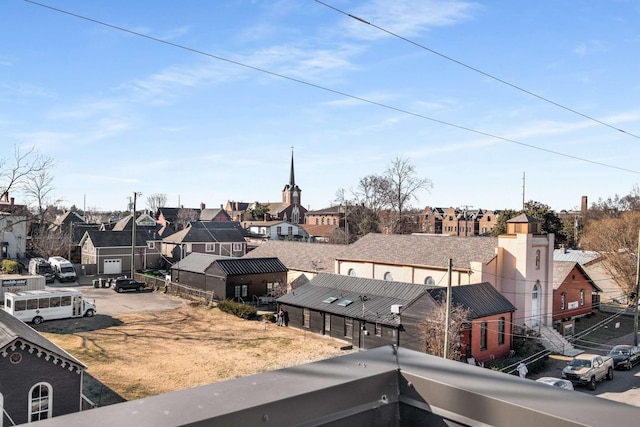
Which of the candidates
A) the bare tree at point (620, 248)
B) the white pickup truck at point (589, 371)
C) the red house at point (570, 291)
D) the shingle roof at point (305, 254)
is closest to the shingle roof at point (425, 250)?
the shingle roof at point (305, 254)

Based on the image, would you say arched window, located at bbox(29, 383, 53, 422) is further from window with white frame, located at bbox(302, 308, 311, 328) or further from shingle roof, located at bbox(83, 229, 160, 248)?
shingle roof, located at bbox(83, 229, 160, 248)

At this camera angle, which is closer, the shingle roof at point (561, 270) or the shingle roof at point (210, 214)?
the shingle roof at point (561, 270)

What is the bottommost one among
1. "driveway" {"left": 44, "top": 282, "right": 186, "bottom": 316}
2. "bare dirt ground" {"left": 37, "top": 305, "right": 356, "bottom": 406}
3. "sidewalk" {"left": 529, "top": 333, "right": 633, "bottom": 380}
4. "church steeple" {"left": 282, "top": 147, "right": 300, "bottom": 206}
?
"sidewalk" {"left": 529, "top": 333, "right": 633, "bottom": 380}

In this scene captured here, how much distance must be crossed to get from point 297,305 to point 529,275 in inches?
630

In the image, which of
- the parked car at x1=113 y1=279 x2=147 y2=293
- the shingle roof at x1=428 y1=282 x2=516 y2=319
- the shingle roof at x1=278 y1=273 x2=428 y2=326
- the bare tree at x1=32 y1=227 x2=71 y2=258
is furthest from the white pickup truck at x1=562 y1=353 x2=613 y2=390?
the bare tree at x1=32 y1=227 x2=71 y2=258

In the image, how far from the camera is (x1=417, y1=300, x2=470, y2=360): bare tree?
2259 cm

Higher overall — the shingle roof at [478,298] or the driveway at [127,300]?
the shingle roof at [478,298]

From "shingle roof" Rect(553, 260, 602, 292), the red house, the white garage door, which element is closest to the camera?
the red house

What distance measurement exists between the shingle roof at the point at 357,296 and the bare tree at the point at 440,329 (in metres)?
1.73

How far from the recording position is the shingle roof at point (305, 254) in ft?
133

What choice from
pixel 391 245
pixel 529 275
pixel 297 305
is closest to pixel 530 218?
pixel 529 275

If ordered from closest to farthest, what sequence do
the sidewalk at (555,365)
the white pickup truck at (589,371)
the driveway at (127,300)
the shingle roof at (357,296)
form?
the white pickup truck at (589,371) < the sidewalk at (555,365) < the shingle roof at (357,296) < the driveway at (127,300)

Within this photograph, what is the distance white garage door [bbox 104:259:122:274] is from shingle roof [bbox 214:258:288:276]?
20.7m

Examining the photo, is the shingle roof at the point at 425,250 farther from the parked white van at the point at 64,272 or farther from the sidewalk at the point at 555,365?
the parked white van at the point at 64,272
